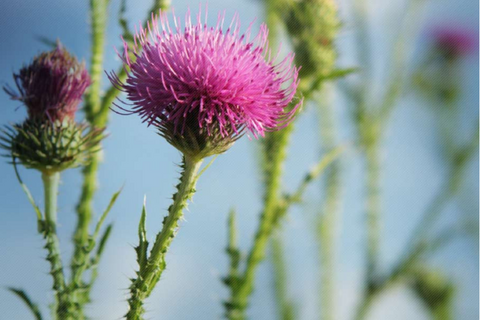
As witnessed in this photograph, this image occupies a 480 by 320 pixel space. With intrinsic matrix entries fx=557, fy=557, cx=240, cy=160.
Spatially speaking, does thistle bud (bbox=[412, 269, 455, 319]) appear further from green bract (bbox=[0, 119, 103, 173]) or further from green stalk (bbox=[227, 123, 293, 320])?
green bract (bbox=[0, 119, 103, 173])

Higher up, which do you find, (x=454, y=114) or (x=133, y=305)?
(x=454, y=114)

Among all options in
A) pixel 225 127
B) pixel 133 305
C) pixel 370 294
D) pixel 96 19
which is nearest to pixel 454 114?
pixel 370 294

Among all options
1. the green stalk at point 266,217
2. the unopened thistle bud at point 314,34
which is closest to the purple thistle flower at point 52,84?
the green stalk at point 266,217

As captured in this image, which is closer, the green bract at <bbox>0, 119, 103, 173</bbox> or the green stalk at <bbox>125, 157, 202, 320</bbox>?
the green stalk at <bbox>125, 157, 202, 320</bbox>

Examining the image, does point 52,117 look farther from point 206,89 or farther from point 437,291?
point 437,291

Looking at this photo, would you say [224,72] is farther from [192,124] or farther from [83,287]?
[83,287]

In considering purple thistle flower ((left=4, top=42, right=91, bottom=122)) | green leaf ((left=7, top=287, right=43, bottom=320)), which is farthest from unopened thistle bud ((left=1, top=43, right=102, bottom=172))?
green leaf ((left=7, top=287, right=43, bottom=320))

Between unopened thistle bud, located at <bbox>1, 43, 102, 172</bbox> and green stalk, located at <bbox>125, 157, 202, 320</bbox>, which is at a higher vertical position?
unopened thistle bud, located at <bbox>1, 43, 102, 172</bbox>
